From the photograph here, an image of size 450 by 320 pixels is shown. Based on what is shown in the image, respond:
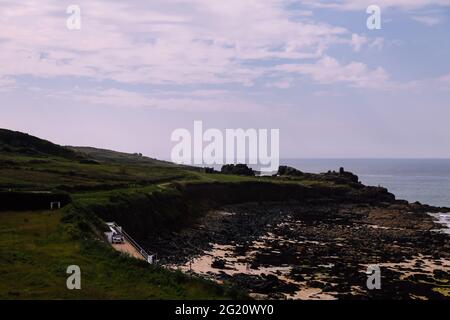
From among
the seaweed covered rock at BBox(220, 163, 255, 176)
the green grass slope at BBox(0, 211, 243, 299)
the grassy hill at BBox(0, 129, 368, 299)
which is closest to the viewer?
the green grass slope at BBox(0, 211, 243, 299)

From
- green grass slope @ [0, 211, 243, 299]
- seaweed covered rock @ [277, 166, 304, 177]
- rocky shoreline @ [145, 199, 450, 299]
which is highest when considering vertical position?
seaweed covered rock @ [277, 166, 304, 177]

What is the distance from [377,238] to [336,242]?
789cm

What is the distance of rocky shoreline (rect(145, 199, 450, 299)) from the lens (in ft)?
145

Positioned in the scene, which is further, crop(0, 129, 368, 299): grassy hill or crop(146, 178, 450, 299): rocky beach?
crop(146, 178, 450, 299): rocky beach

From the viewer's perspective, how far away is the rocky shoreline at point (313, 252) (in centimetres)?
4416

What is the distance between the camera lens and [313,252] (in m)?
60.3

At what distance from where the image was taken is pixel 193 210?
91.5m

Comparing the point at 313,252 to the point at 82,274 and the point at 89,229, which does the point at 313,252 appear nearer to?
the point at 89,229
